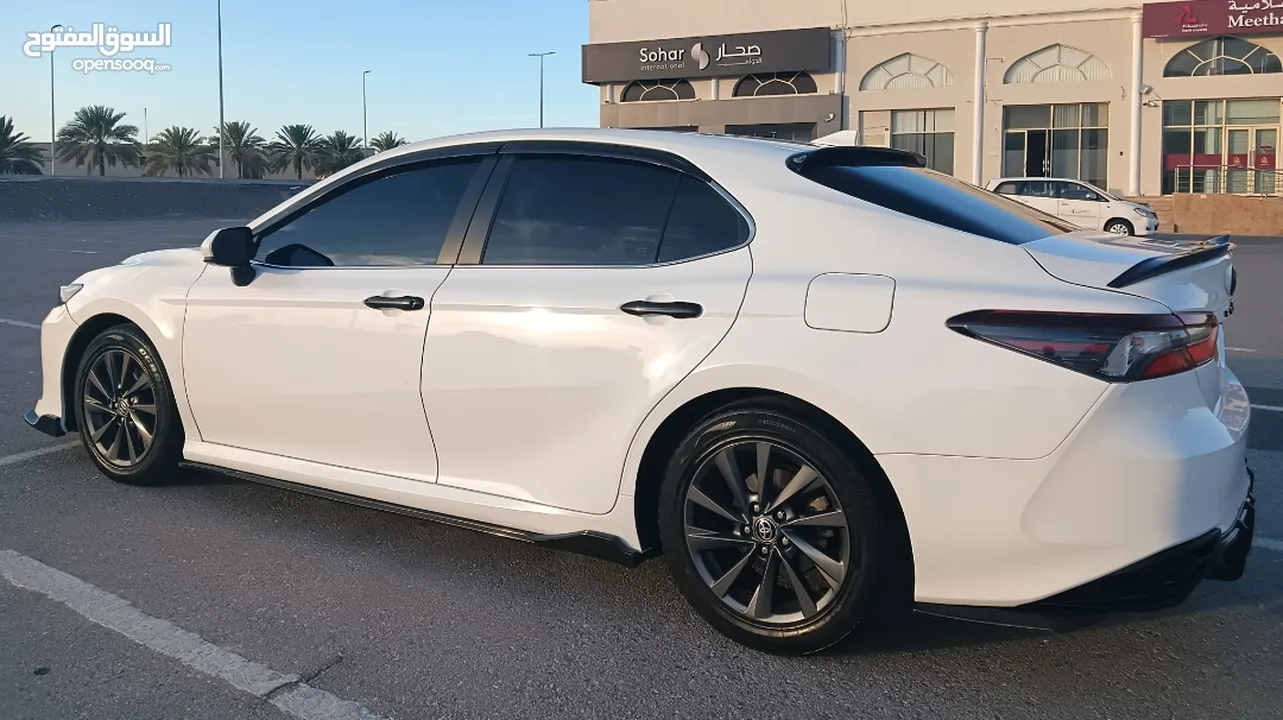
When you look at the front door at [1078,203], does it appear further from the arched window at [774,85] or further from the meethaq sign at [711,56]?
the arched window at [774,85]

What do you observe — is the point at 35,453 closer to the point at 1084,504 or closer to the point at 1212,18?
the point at 1084,504

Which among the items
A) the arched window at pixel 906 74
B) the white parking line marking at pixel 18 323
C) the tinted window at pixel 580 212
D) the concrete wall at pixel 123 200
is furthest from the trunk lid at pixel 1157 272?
the arched window at pixel 906 74

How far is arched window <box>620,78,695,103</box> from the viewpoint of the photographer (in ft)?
158

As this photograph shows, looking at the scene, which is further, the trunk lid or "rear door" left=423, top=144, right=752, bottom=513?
"rear door" left=423, top=144, right=752, bottom=513

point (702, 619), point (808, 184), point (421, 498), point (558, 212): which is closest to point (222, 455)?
point (421, 498)

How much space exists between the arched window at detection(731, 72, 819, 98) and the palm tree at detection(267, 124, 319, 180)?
30785mm

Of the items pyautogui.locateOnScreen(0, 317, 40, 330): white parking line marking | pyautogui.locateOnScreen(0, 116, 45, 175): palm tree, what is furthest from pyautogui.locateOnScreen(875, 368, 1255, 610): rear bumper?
pyautogui.locateOnScreen(0, 116, 45, 175): palm tree

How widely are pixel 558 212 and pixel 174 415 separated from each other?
2.11m

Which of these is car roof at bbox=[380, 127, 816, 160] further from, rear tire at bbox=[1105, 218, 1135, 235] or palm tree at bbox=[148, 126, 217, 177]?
palm tree at bbox=[148, 126, 217, 177]

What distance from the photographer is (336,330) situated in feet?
13.8

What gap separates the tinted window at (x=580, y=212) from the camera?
3775 mm

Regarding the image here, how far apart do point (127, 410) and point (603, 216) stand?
257 cm

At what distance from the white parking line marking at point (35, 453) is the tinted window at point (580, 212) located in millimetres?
3132

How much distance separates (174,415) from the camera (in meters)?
4.89
